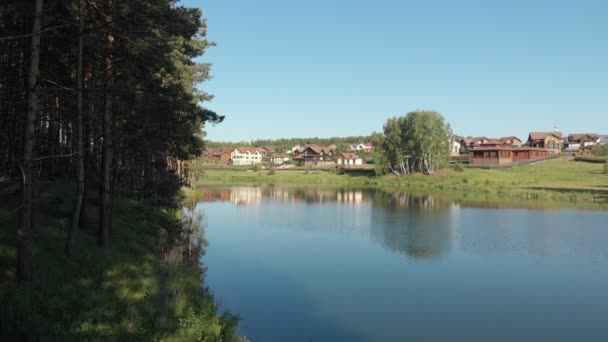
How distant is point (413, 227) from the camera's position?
36.6 meters

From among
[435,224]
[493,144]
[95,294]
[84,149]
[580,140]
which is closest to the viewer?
[95,294]

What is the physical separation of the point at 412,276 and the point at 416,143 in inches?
2667

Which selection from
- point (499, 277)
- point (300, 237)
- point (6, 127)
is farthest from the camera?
point (300, 237)

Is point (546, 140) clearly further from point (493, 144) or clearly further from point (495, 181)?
point (495, 181)

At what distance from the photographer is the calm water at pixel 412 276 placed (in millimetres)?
15500

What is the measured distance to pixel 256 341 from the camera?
14008 millimetres

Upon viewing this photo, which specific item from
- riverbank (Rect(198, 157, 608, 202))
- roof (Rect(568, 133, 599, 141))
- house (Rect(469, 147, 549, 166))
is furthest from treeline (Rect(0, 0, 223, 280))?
roof (Rect(568, 133, 599, 141))

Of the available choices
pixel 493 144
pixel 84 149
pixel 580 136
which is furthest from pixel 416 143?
pixel 580 136

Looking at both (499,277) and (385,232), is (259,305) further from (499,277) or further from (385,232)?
(385,232)

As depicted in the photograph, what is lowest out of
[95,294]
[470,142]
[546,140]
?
[95,294]

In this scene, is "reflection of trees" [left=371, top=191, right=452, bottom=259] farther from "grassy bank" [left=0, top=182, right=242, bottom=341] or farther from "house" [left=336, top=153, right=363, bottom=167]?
"house" [left=336, top=153, right=363, bottom=167]

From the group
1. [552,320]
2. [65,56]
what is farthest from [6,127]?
[552,320]

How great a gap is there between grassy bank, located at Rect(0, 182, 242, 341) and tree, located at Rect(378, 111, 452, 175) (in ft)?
249

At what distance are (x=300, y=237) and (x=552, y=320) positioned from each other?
1918 centimetres
